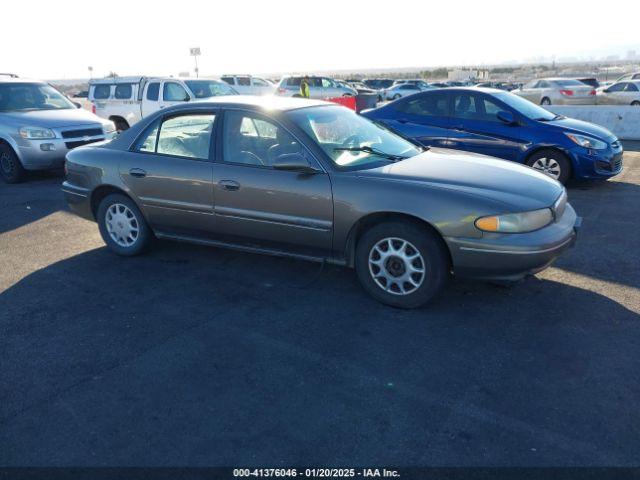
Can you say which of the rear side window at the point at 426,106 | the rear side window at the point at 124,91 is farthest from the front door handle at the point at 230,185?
the rear side window at the point at 124,91

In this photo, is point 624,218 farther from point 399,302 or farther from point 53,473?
point 53,473

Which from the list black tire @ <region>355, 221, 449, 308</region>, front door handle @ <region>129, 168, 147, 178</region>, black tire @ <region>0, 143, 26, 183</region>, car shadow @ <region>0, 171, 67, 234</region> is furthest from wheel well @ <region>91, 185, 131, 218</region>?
black tire @ <region>0, 143, 26, 183</region>

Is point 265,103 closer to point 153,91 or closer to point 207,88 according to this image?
point 207,88

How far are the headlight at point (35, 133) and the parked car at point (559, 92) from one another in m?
19.7

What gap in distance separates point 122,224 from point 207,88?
366 inches

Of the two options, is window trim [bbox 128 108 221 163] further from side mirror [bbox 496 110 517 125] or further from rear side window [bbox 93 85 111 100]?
rear side window [bbox 93 85 111 100]

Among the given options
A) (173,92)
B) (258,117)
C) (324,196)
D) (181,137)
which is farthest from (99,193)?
(173,92)

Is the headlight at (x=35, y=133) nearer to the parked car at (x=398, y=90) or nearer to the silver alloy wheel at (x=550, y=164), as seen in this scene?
the silver alloy wheel at (x=550, y=164)

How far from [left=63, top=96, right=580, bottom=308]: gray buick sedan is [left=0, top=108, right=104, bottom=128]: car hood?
14.1ft

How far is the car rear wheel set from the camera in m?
7.85

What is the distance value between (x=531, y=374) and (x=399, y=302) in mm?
1164

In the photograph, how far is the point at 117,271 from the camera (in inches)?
204

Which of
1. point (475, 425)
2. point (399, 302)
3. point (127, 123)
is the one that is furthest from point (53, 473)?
point (127, 123)

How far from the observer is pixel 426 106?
8.55 m
